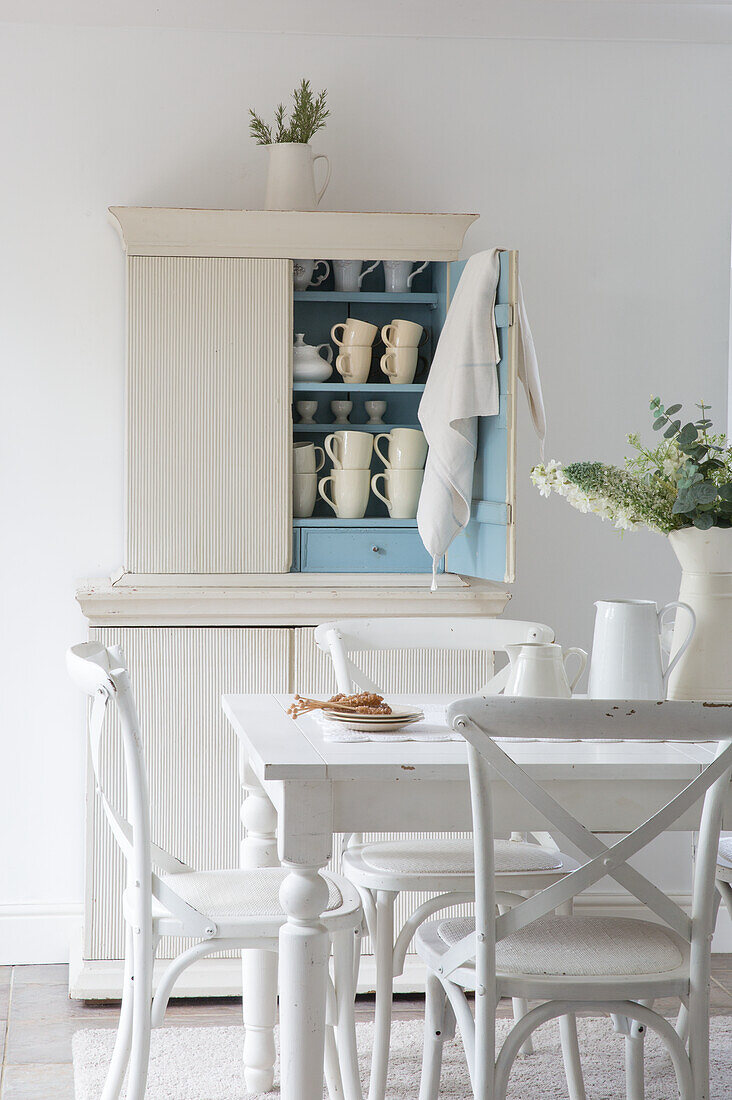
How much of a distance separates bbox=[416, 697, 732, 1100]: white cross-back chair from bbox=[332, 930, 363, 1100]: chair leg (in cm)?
38

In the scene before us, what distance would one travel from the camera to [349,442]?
2.83 meters

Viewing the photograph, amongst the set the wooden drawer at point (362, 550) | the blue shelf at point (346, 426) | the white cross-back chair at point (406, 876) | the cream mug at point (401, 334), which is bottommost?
the white cross-back chair at point (406, 876)

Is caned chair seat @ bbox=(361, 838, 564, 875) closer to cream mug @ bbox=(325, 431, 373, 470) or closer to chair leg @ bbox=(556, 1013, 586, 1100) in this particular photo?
chair leg @ bbox=(556, 1013, 586, 1100)

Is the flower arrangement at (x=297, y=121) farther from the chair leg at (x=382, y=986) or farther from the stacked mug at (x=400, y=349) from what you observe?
the chair leg at (x=382, y=986)

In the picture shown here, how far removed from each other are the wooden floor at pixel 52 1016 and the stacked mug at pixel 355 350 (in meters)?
1.50

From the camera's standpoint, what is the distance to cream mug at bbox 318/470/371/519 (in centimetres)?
285

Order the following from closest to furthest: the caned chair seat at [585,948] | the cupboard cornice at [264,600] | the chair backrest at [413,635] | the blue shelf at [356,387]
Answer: the caned chair seat at [585,948]
the chair backrest at [413,635]
the cupboard cornice at [264,600]
the blue shelf at [356,387]

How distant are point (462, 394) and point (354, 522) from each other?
453 millimetres

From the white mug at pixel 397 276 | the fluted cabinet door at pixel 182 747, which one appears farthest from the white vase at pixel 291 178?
the fluted cabinet door at pixel 182 747

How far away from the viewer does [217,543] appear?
2.71 meters

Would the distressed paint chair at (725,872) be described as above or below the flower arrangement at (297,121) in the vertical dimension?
below

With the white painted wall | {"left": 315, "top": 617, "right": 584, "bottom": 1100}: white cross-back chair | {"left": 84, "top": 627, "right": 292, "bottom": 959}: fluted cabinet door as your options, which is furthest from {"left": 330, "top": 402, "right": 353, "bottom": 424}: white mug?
{"left": 315, "top": 617, "right": 584, "bottom": 1100}: white cross-back chair

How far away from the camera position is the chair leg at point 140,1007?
5.82ft

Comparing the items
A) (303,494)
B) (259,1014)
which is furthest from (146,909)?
(303,494)
